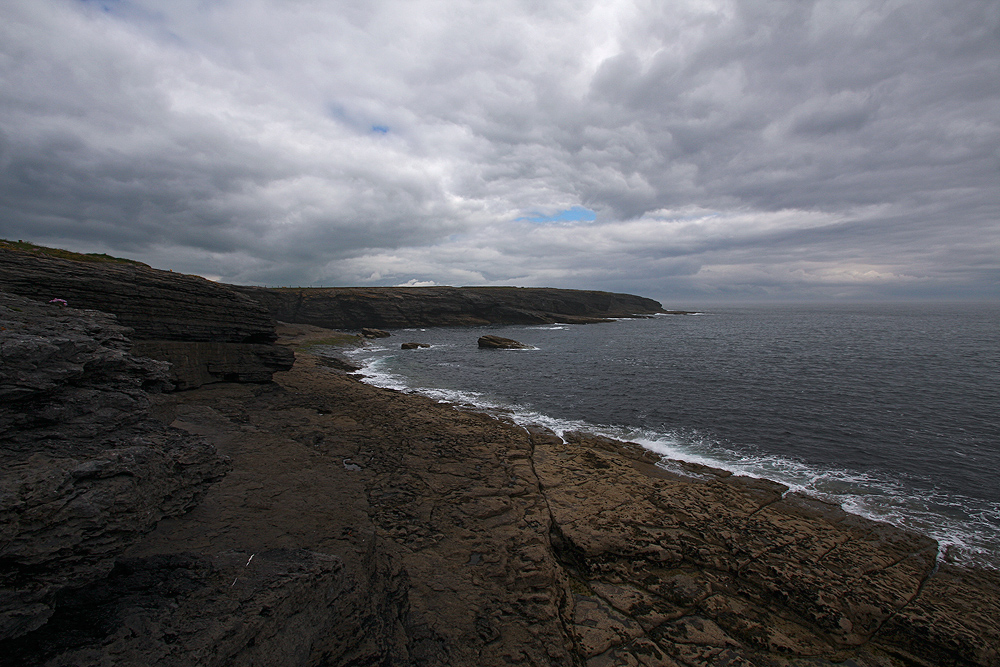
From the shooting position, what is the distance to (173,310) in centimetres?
1661

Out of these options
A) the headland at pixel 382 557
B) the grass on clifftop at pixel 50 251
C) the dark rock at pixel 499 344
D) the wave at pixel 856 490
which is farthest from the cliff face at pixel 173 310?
the dark rock at pixel 499 344

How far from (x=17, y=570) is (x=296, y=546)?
3665 mm

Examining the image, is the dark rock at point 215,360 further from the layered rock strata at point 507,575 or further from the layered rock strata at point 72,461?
the layered rock strata at point 72,461

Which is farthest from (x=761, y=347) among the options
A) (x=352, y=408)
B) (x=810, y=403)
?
(x=352, y=408)

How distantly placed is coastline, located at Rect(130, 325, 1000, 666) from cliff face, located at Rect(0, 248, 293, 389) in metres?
4.87

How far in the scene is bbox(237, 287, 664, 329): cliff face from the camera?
92062 millimetres

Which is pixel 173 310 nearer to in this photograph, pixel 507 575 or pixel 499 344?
pixel 507 575

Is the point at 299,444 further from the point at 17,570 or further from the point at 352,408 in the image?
the point at 17,570

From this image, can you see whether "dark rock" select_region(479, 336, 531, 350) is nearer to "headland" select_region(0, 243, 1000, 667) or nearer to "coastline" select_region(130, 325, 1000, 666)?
→ "coastline" select_region(130, 325, 1000, 666)

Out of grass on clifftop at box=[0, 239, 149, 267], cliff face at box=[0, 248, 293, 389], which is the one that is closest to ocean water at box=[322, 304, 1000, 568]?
cliff face at box=[0, 248, 293, 389]

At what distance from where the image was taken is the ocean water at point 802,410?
12945 mm

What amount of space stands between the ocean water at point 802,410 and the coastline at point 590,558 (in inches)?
111

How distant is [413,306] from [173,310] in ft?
273

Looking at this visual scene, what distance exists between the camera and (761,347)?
168 feet
